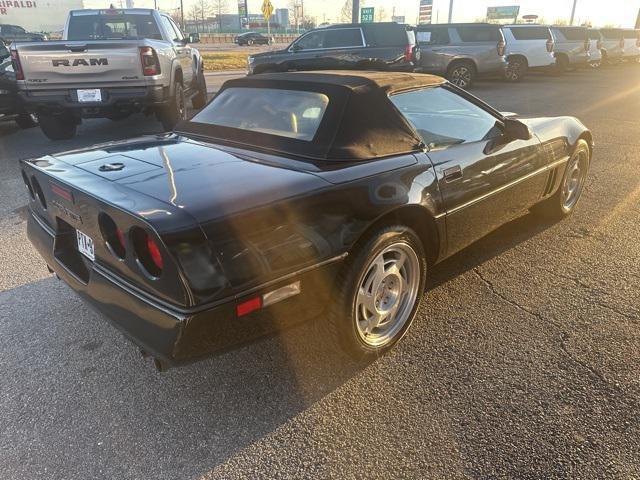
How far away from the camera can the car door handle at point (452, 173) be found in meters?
2.74

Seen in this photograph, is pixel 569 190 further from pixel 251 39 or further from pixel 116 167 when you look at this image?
pixel 251 39

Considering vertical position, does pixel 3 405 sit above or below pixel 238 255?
below

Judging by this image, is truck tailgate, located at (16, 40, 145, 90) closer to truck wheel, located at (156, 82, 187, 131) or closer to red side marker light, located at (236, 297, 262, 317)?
truck wheel, located at (156, 82, 187, 131)

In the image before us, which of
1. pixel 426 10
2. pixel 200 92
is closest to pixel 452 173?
pixel 200 92

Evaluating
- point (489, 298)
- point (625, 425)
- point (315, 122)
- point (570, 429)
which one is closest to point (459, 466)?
point (570, 429)

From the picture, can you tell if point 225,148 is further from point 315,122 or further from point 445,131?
point 445,131

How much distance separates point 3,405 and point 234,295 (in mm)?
1284

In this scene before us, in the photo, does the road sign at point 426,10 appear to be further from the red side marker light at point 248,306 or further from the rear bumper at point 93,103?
the red side marker light at point 248,306

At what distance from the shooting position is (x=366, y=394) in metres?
2.29

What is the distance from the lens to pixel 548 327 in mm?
2777

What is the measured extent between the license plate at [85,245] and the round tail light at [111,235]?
17 centimetres

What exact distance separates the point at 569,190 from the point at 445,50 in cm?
1137

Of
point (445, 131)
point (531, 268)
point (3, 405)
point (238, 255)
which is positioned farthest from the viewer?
point (531, 268)

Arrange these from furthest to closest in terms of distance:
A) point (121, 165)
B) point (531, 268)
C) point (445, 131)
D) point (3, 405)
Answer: point (531, 268) → point (445, 131) → point (121, 165) → point (3, 405)
